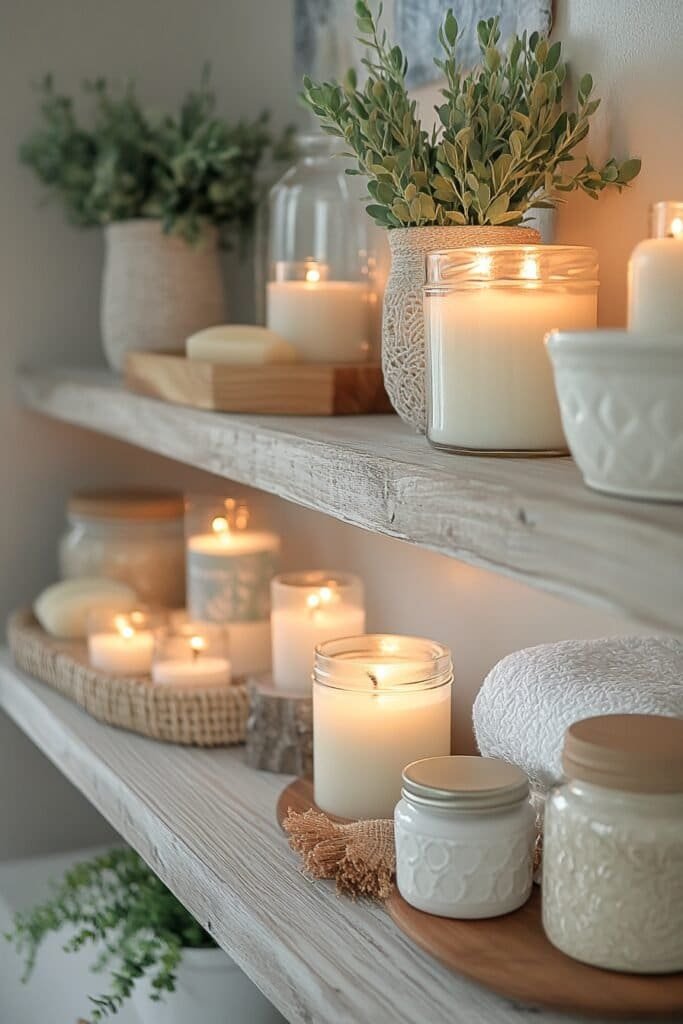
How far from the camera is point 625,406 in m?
0.53

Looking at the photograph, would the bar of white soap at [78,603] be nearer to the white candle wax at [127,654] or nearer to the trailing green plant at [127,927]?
the white candle wax at [127,654]

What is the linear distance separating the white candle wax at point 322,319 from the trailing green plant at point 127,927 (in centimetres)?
48

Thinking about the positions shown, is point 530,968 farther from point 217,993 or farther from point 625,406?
point 217,993

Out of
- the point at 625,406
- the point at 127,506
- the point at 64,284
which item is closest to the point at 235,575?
the point at 127,506

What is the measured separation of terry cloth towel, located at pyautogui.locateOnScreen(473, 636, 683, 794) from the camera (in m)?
0.71

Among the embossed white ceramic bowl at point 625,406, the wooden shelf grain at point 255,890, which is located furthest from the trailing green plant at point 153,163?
the embossed white ceramic bowl at point 625,406

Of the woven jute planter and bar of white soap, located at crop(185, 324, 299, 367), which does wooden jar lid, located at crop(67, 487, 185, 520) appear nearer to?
bar of white soap, located at crop(185, 324, 299, 367)

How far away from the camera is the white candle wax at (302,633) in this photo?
1.05m

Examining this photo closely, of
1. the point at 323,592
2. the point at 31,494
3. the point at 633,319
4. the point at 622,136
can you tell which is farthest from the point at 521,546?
the point at 31,494

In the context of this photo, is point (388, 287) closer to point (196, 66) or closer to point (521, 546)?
point (521, 546)

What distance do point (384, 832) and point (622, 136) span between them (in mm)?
455

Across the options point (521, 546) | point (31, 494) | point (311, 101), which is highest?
point (311, 101)

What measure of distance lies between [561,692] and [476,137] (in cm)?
33

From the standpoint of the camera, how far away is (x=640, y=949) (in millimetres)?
627
